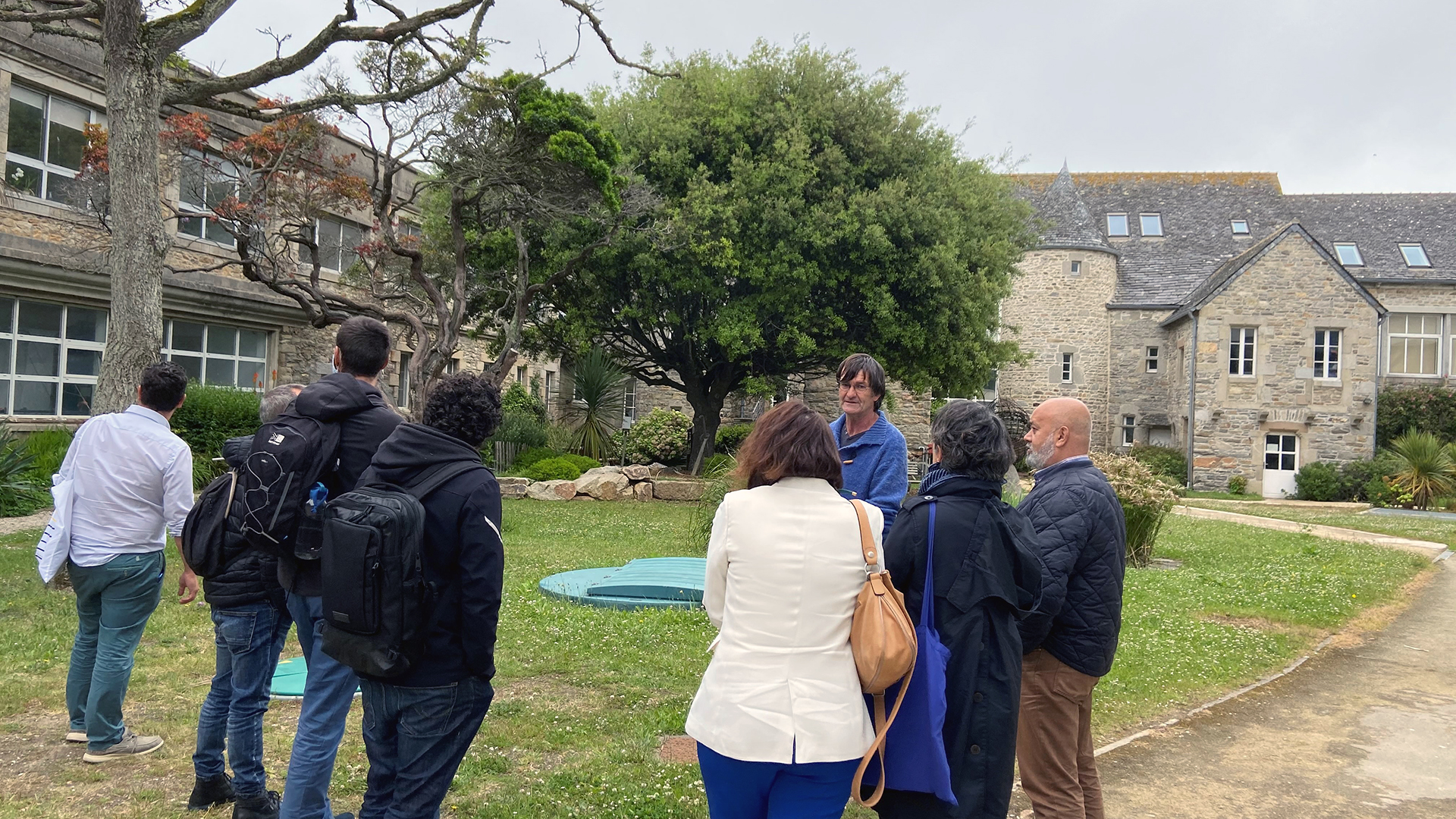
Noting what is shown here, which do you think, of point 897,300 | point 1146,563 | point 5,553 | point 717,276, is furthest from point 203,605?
point 897,300

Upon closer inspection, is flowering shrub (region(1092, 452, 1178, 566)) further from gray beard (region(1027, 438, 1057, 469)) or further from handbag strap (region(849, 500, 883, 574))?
handbag strap (region(849, 500, 883, 574))

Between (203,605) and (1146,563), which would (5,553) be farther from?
(1146,563)

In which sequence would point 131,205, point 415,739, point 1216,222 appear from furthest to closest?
point 1216,222 → point 131,205 → point 415,739

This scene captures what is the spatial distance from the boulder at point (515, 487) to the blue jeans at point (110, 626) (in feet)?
46.6

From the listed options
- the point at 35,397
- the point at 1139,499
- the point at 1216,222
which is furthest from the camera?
the point at 1216,222

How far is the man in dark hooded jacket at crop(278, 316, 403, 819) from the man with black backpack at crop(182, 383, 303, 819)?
0.23 meters

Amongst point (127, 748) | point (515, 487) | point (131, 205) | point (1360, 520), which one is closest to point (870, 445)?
point (127, 748)

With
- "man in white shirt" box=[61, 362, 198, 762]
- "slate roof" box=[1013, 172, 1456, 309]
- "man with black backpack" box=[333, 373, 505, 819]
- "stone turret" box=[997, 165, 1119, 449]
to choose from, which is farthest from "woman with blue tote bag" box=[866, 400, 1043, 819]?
"slate roof" box=[1013, 172, 1456, 309]

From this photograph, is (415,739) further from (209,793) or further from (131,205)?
(131,205)

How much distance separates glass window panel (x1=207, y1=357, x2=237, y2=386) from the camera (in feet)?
63.7

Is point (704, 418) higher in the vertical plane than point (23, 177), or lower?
lower

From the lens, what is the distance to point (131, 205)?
8.77m

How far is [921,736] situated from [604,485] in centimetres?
1628

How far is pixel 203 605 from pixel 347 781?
15.4 feet
